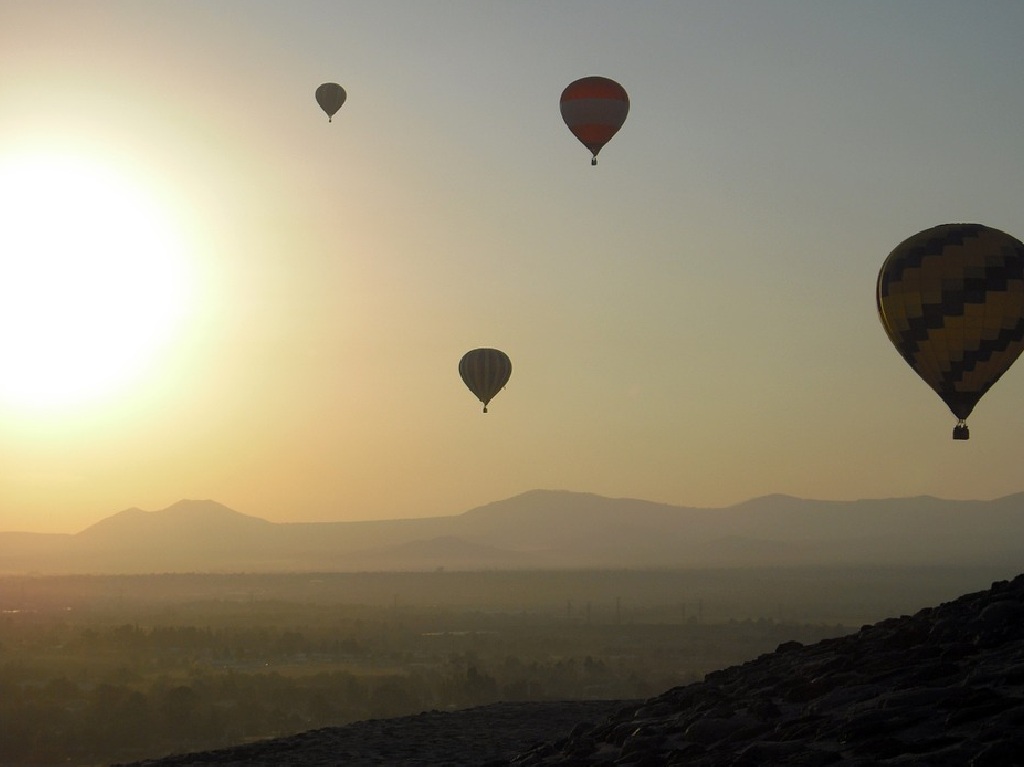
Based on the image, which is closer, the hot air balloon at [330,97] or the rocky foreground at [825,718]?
the rocky foreground at [825,718]

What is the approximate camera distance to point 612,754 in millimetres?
18750

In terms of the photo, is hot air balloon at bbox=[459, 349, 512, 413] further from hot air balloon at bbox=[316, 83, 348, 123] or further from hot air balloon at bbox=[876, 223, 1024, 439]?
hot air balloon at bbox=[876, 223, 1024, 439]

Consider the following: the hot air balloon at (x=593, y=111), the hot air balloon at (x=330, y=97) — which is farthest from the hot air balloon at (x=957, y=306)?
the hot air balloon at (x=330, y=97)

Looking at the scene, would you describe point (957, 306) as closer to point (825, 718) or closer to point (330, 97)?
point (825, 718)

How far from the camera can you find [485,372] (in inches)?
2901

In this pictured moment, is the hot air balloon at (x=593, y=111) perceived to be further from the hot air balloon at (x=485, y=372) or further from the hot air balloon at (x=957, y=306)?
the hot air balloon at (x=957, y=306)

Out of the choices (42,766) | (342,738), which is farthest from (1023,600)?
(42,766)

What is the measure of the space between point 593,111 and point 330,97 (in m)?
20.6

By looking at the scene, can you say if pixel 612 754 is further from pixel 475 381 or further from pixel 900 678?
pixel 475 381

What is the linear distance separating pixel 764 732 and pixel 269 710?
16968cm

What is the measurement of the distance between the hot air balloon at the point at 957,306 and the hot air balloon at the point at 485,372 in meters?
29.0

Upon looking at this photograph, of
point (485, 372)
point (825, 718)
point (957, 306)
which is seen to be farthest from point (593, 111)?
point (825, 718)

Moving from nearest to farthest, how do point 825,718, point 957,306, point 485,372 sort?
point 825,718, point 957,306, point 485,372

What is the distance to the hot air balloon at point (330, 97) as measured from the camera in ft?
262
